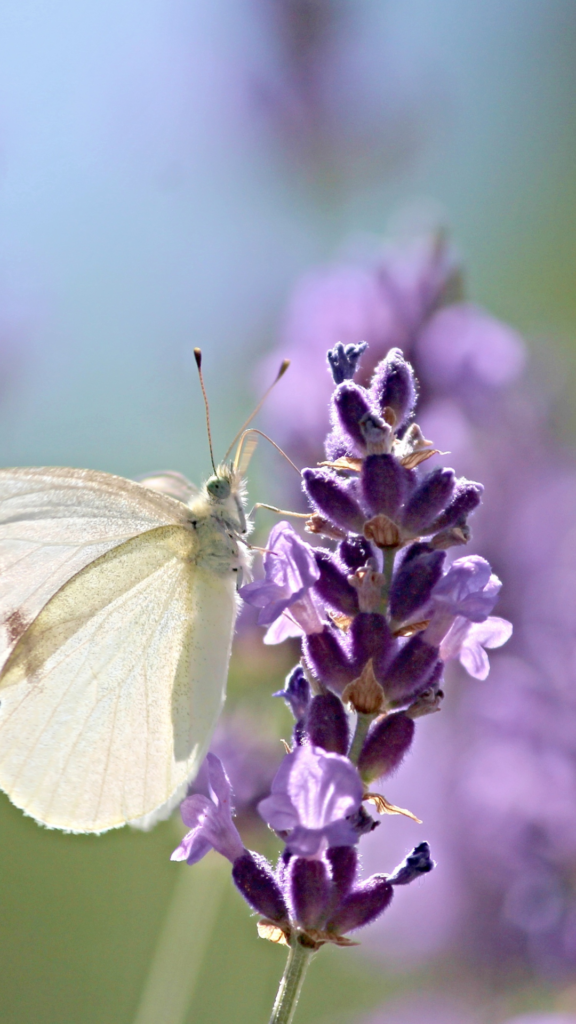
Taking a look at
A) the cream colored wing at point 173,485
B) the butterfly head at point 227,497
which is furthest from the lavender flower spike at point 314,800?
the cream colored wing at point 173,485

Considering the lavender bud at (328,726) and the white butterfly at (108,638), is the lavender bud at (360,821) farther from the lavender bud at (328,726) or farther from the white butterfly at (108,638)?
the white butterfly at (108,638)

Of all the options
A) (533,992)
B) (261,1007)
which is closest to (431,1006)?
(533,992)

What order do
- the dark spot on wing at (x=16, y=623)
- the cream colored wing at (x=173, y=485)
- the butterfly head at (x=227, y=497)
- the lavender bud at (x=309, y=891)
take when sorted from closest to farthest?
1. the lavender bud at (x=309, y=891)
2. the dark spot on wing at (x=16, y=623)
3. the butterfly head at (x=227, y=497)
4. the cream colored wing at (x=173, y=485)

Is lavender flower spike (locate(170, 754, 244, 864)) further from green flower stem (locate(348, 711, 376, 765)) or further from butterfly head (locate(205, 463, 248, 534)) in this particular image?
butterfly head (locate(205, 463, 248, 534))

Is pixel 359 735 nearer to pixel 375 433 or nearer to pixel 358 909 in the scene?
pixel 358 909

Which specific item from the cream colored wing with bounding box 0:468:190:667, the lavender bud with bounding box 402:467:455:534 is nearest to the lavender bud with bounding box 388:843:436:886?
the lavender bud with bounding box 402:467:455:534

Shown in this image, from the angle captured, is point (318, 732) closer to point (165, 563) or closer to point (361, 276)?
point (165, 563)
